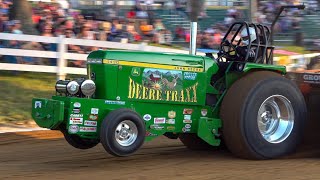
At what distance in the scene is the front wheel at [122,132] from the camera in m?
5.73

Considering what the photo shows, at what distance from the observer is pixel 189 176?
226 inches

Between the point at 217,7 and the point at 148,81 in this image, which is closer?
the point at 148,81

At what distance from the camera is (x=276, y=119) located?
22.6 ft

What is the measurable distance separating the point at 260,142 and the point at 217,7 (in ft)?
62.4

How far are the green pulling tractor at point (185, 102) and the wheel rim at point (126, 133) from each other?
10mm

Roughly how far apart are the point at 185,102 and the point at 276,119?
47.1 inches

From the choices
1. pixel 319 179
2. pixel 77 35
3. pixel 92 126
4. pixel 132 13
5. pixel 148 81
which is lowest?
pixel 319 179

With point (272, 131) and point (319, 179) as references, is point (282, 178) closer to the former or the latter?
point (319, 179)

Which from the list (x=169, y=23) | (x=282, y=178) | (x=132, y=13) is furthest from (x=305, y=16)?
(x=282, y=178)

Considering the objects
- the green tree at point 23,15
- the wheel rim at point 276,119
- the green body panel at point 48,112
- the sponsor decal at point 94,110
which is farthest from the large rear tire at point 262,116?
the green tree at point 23,15

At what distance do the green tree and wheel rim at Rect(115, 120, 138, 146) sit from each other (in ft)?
29.2

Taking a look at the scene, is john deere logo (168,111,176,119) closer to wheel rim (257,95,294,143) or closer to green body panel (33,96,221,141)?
green body panel (33,96,221,141)

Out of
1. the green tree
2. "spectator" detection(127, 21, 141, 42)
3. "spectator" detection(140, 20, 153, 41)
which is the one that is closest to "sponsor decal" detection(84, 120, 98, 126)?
the green tree

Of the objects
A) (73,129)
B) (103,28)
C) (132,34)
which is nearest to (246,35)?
(73,129)
